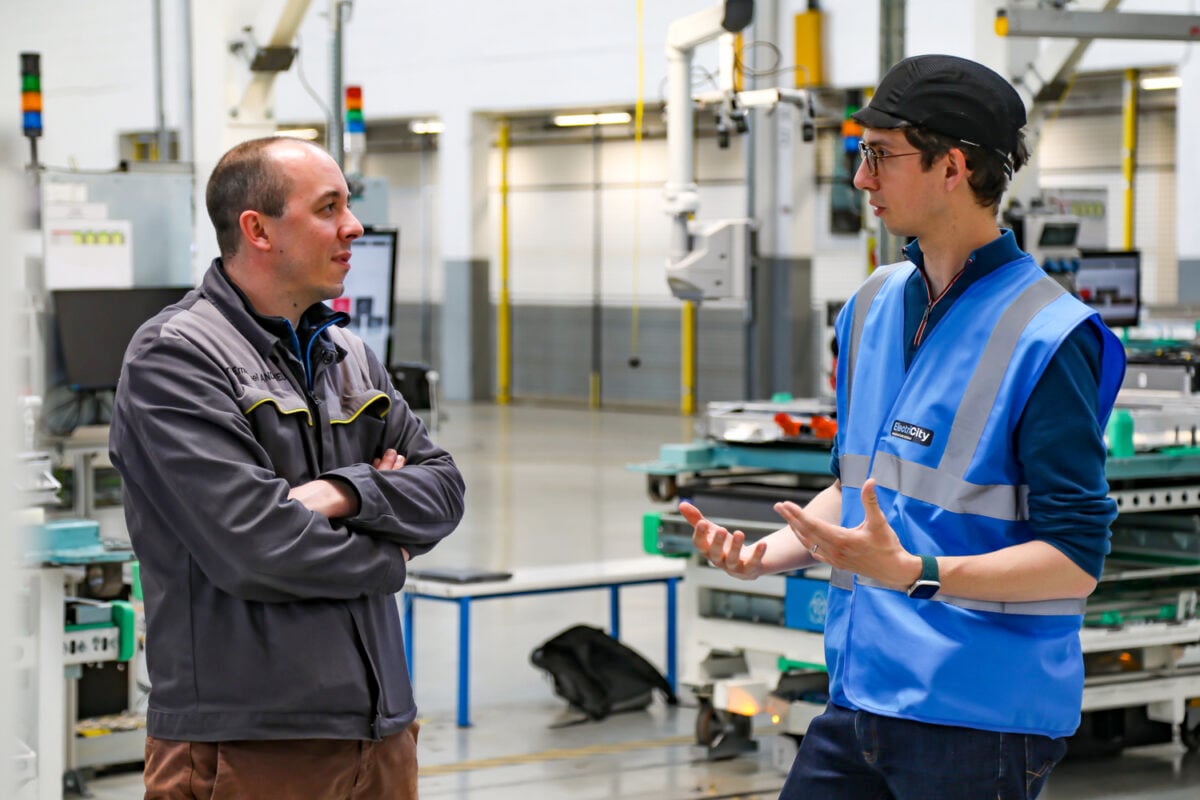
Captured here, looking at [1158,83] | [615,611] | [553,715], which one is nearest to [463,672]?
[553,715]

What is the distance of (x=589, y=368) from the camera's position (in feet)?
53.4

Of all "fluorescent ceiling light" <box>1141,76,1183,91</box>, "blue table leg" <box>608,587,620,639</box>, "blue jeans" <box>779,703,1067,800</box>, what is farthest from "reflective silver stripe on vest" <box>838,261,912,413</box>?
"fluorescent ceiling light" <box>1141,76,1183,91</box>

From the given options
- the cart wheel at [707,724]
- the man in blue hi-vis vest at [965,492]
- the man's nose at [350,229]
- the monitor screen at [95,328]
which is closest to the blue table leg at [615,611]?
the cart wheel at [707,724]

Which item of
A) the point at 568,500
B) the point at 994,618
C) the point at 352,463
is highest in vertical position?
the point at 352,463

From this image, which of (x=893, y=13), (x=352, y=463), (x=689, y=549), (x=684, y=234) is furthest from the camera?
(x=893, y=13)

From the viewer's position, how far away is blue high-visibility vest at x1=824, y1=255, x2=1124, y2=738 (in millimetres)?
1744

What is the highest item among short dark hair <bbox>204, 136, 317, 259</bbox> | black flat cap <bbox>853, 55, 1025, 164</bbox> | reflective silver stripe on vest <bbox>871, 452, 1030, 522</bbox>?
black flat cap <bbox>853, 55, 1025, 164</bbox>

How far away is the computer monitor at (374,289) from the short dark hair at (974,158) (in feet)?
14.7

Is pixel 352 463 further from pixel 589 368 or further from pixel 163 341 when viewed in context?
pixel 589 368

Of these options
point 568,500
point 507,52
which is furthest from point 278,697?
point 507,52

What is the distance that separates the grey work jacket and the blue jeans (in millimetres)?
581

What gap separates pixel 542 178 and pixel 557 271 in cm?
98

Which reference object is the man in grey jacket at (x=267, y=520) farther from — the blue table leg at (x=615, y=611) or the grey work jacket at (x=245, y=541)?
the blue table leg at (x=615, y=611)

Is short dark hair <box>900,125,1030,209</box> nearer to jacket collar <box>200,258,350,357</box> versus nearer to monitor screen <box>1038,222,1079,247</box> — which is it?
jacket collar <box>200,258,350,357</box>
